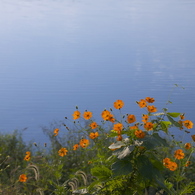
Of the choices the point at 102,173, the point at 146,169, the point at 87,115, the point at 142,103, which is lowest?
the point at 102,173

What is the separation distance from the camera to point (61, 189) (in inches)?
141

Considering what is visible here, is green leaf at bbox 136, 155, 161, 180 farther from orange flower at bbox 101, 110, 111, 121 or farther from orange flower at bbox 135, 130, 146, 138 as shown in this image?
orange flower at bbox 101, 110, 111, 121

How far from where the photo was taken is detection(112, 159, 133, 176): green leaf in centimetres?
304

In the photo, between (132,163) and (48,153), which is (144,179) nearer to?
(132,163)

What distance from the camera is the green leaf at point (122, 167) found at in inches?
119

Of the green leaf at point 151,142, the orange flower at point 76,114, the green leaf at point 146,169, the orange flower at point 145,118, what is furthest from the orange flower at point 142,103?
the orange flower at point 76,114

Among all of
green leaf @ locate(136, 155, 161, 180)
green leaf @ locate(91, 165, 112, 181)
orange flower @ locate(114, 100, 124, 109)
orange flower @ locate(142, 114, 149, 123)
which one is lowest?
green leaf @ locate(91, 165, 112, 181)

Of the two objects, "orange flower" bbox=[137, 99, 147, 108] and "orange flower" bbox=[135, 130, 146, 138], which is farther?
"orange flower" bbox=[137, 99, 147, 108]

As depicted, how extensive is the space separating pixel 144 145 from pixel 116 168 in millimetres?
259

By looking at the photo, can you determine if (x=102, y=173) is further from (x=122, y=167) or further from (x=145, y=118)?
(x=145, y=118)

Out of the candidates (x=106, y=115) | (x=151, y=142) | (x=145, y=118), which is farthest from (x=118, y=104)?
(x=151, y=142)

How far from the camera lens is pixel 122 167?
10.1 feet

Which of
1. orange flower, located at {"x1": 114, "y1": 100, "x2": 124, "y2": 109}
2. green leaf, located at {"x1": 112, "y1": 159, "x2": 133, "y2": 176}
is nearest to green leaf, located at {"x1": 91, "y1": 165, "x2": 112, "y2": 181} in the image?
green leaf, located at {"x1": 112, "y1": 159, "x2": 133, "y2": 176}

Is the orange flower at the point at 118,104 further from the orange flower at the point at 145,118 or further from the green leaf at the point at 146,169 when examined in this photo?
the green leaf at the point at 146,169
